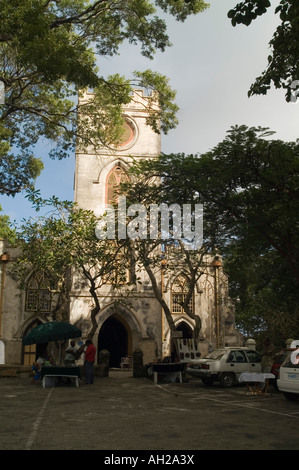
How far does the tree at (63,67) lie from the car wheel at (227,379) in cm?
947

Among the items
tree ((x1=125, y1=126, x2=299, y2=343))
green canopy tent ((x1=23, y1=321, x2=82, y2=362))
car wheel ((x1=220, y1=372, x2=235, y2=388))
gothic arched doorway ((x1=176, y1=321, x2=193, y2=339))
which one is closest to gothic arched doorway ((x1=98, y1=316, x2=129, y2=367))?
gothic arched doorway ((x1=176, y1=321, x2=193, y2=339))

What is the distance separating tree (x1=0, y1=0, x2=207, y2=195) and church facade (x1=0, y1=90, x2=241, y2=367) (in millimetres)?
9262

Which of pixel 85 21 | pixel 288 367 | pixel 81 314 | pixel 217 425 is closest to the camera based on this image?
pixel 217 425

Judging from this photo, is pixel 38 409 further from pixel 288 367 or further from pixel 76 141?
pixel 76 141

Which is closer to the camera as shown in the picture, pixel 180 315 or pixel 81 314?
pixel 81 314

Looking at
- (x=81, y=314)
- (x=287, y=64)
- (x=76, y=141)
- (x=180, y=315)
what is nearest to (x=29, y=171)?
(x=76, y=141)

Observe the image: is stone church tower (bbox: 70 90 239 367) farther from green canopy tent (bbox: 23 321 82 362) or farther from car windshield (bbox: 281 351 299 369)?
car windshield (bbox: 281 351 299 369)

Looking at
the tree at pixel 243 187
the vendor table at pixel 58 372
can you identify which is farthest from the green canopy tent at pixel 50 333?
the tree at pixel 243 187

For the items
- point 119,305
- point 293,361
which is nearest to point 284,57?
point 293,361

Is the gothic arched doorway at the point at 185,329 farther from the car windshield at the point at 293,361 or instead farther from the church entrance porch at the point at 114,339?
the car windshield at the point at 293,361

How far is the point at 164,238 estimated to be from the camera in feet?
59.2

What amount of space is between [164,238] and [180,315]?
13.0m

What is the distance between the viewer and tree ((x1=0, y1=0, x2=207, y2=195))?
12.0 meters

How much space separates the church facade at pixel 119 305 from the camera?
27.6 metres
